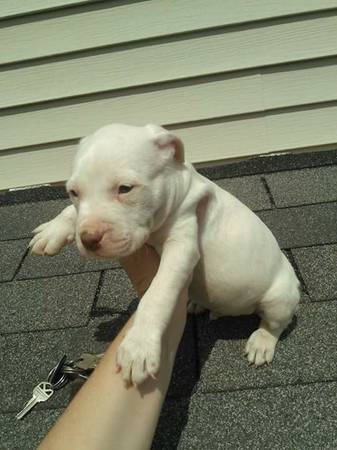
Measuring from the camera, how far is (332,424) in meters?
1.79

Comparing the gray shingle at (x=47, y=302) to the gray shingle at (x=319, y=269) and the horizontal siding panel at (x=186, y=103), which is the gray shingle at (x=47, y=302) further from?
the horizontal siding panel at (x=186, y=103)

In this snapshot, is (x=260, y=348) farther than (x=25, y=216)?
No

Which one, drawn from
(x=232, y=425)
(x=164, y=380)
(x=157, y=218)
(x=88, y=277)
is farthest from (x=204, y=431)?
(x=88, y=277)

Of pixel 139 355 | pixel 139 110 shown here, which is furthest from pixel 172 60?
pixel 139 355

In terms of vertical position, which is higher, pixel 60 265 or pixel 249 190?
pixel 60 265

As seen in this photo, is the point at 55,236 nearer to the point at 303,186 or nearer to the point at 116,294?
the point at 116,294

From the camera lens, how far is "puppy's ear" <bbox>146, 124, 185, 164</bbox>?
1.92 meters

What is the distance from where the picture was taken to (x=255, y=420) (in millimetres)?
1859

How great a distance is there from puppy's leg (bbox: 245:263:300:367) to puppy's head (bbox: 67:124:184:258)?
79 cm

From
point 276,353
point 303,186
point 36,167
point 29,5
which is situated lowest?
point 303,186

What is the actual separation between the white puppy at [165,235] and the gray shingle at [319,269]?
31 cm

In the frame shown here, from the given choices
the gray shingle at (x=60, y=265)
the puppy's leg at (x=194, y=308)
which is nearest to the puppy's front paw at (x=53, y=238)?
the puppy's leg at (x=194, y=308)

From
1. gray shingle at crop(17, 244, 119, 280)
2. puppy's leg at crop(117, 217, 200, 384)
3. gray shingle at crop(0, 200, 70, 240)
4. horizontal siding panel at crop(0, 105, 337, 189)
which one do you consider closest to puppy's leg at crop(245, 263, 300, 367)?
puppy's leg at crop(117, 217, 200, 384)

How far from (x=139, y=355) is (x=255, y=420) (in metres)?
0.64
